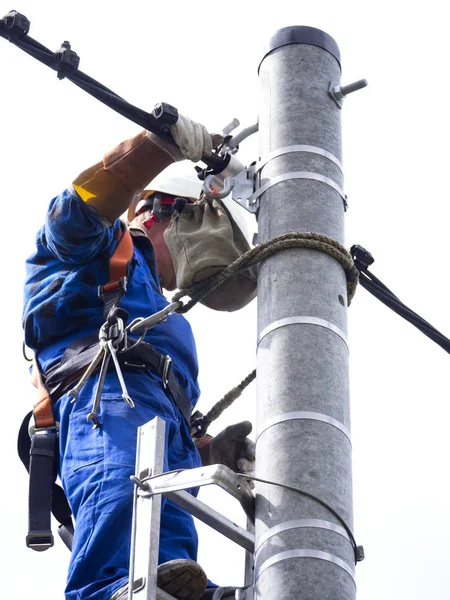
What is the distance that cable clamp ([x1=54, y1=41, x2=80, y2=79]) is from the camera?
562 cm

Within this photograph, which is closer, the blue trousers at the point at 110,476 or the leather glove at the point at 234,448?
the blue trousers at the point at 110,476

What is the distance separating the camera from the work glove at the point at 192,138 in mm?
5801

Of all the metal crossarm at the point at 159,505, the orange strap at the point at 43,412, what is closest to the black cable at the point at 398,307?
the orange strap at the point at 43,412

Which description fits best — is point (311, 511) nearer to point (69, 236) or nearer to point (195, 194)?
point (69, 236)

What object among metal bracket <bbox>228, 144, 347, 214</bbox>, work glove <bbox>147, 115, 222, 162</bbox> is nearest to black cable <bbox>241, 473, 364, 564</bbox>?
metal bracket <bbox>228, 144, 347, 214</bbox>

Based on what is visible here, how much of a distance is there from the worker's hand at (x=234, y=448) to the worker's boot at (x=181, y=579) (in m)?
1.78

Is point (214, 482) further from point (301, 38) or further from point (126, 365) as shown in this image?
point (301, 38)

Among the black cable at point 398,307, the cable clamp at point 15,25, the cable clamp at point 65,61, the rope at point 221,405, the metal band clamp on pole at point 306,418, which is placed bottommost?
the metal band clamp on pole at point 306,418

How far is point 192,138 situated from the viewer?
19.0ft

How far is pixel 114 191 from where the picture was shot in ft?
20.4

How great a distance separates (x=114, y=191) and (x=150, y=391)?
91 cm

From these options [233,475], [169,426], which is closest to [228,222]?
[169,426]

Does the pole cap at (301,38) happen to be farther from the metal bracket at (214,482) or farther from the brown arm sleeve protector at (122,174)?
the metal bracket at (214,482)

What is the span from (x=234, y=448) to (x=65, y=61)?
2097mm
